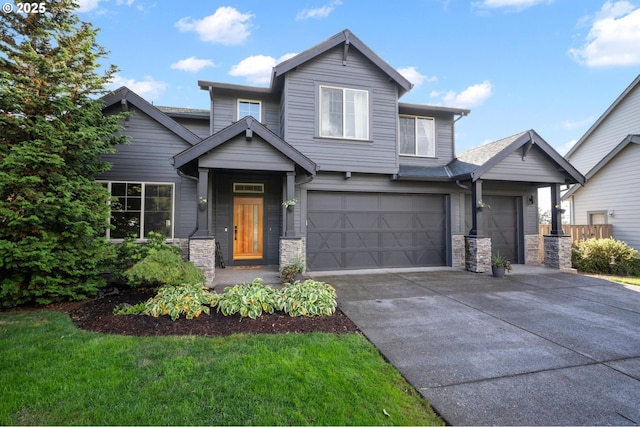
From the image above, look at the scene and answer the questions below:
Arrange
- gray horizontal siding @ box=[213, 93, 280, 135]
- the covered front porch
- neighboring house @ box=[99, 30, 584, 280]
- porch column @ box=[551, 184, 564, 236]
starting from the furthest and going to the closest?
porch column @ box=[551, 184, 564, 236] < gray horizontal siding @ box=[213, 93, 280, 135] < neighboring house @ box=[99, 30, 584, 280] < the covered front porch

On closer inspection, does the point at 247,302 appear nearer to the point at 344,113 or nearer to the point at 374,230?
the point at 374,230

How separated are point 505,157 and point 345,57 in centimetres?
600

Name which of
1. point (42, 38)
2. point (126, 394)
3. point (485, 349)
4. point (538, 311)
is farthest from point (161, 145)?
point (538, 311)

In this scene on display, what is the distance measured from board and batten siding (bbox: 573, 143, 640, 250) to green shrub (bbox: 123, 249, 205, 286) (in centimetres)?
1523

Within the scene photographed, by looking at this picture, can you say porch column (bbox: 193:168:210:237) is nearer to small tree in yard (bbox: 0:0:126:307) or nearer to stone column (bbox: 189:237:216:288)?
stone column (bbox: 189:237:216:288)

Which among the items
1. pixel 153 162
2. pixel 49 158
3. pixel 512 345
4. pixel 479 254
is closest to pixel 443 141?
pixel 479 254

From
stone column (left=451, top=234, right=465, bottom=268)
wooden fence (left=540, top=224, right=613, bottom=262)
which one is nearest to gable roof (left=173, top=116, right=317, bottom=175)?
stone column (left=451, top=234, right=465, bottom=268)

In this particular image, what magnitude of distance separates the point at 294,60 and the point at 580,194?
14.4m

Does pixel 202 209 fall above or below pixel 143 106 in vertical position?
below

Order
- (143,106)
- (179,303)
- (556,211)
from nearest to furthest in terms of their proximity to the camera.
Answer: (179,303) → (143,106) → (556,211)

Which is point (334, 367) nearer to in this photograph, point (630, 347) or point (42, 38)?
point (630, 347)

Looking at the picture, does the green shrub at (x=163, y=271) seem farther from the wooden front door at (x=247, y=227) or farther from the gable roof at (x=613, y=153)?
the gable roof at (x=613, y=153)

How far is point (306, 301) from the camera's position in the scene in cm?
503

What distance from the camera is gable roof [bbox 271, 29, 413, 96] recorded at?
28.5ft
